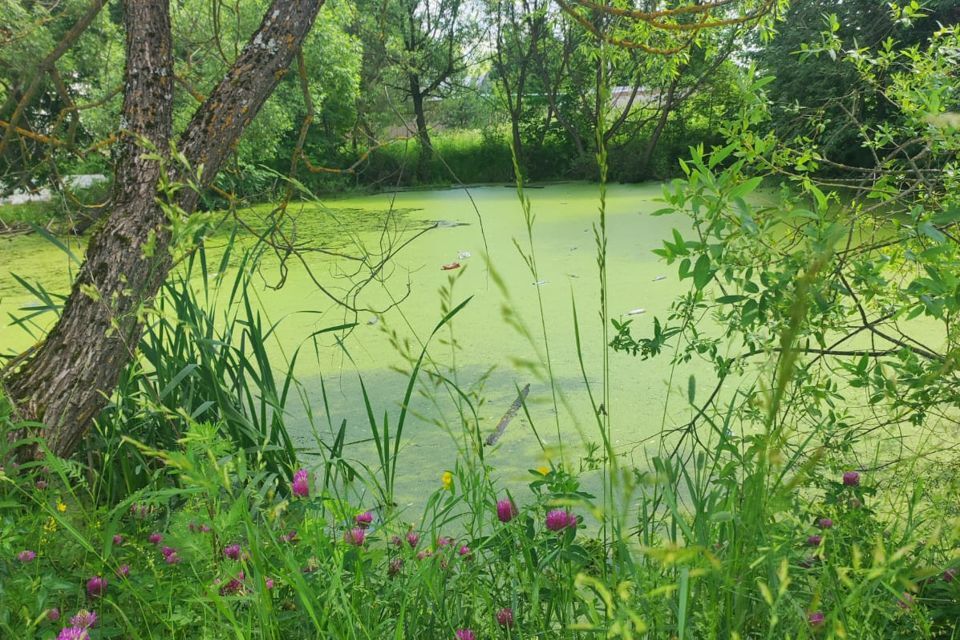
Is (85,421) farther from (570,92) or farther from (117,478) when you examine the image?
(570,92)

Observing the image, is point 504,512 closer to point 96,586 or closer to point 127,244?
point 96,586

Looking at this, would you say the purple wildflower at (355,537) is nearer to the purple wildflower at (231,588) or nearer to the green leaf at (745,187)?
the purple wildflower at (231,588)

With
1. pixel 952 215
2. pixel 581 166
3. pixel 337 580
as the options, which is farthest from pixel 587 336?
pixel 581 166

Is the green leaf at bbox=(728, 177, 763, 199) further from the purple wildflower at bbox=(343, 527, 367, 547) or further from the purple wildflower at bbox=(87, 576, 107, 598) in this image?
the purple wildflower at bbox=(87, 576, 107, 598)

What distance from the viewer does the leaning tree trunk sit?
1.26m

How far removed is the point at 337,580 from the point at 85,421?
0.86 meters

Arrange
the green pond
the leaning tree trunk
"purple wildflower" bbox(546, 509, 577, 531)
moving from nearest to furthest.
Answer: "purple wildflower" bbox(546, 509, 577, 531)
the leaning tree trunk
the green pond

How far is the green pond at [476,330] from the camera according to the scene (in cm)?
177

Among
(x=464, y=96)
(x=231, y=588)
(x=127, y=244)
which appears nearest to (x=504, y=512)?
(x=231, y=588)

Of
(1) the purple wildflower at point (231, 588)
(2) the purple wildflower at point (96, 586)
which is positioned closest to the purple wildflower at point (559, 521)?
(1) the purple wildflower at point (231, 588)

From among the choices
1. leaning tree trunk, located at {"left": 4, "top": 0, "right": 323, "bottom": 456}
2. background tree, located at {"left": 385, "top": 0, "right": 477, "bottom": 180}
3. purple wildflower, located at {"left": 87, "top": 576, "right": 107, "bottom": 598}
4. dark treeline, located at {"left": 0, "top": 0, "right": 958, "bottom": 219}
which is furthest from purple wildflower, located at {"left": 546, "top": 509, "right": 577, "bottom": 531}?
background tree, located at {"left": 385, "top": 0, "right": 477, "bottom": 180}

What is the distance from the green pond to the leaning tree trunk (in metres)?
0.28

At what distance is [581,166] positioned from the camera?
9.03 meters

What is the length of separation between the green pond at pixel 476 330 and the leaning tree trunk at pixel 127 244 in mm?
285
